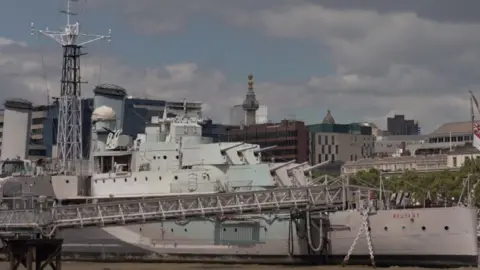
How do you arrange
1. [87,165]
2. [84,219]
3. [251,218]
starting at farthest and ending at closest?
[87,165]
[251,218]
[84,219]

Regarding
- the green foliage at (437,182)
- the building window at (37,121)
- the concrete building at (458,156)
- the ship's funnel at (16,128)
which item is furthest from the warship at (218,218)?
the building window at (37,121)

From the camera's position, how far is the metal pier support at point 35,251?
43906mm

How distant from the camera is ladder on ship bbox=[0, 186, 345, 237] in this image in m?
56.6

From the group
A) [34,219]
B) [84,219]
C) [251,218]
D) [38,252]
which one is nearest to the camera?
[38,252]

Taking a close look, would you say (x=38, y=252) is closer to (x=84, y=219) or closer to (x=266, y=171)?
(x=84, y=219)

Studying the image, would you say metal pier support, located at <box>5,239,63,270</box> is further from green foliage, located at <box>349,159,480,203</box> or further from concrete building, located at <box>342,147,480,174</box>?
concrete building, located at <box>342,147,480,174</box>

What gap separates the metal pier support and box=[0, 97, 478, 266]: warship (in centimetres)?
1841

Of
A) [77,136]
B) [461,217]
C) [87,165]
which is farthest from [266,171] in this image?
[77,136]

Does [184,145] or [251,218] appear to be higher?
[184,145]

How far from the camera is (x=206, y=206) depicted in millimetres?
57312

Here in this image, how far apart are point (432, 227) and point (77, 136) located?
44.4 metres

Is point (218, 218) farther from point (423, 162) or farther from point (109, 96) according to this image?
point (423, 162)

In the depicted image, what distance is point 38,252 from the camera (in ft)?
145

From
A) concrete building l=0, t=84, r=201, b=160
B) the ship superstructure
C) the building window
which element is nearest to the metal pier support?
the ship superstructure
